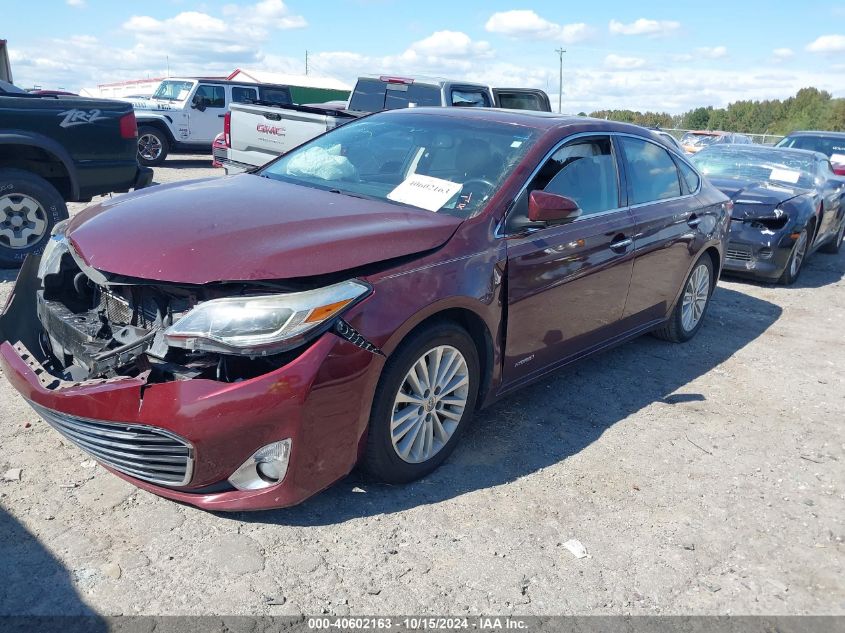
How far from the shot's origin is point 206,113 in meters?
17.6

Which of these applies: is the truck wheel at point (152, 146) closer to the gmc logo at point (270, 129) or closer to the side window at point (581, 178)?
the gmc logo at point (270, 129)

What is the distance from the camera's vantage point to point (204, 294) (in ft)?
9.32

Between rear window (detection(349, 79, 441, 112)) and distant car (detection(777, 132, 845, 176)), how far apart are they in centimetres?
663

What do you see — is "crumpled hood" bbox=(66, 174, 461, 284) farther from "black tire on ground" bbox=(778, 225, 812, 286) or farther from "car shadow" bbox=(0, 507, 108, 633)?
"black tire on ground" bbox=(778, 225, 812, 286)

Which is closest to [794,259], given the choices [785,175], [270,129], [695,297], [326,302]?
[785,175]

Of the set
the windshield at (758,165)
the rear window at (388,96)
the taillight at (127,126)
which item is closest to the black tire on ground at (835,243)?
the windshield at (758,165)

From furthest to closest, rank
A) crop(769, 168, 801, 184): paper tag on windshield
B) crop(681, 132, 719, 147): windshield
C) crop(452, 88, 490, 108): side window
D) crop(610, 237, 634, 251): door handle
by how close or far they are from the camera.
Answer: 1. crop(681, 132, 719, 147): windshield
2. crop(452, 88, 490, 108): side window
3. crop(769, 168, 801, 184): paper tag on windshield
4. crop(610, 237, 634, 251): door handle

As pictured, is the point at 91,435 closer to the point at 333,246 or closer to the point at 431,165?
the point at 333,246

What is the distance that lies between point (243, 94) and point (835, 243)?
13914 mm

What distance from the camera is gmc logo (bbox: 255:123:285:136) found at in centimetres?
900

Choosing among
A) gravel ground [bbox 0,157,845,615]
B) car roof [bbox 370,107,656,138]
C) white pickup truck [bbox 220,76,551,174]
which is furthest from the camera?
white pickup truck [bbox 220,76,551,174]

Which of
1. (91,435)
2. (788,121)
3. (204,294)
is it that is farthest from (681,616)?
(788,121)

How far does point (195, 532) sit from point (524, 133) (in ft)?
8.85

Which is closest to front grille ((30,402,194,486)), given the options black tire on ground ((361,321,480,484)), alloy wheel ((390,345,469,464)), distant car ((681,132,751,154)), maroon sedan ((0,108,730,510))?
maroon sedan ((0,108,730,510))
